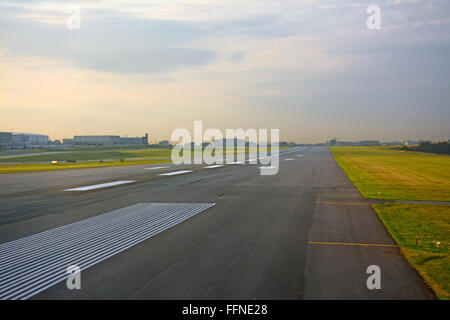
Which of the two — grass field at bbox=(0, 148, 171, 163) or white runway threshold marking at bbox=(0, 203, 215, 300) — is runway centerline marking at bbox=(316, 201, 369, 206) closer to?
white runway threshold marking at bbox=(0, 203, 215, 300)

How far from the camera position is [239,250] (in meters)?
9.25

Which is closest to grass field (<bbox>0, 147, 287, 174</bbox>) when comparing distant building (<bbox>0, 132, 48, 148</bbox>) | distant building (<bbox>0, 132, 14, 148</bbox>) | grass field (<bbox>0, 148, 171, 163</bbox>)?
grass field (<bbox>0, 148, 171, 163</bbox>)

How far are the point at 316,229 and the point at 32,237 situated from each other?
9.55 meters

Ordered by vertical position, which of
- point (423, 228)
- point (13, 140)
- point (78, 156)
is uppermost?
point (13, 140)

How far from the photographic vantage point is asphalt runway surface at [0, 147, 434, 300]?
6.65 m

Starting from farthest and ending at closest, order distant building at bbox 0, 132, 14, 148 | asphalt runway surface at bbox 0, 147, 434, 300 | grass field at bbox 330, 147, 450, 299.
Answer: distant building at bbox 0, 132, 14, 148 < grass field at bbox 330, 147, 450, 299 < asphalt runway surface at bbox 0, 147, 434, 300

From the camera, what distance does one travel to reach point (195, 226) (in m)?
12.0

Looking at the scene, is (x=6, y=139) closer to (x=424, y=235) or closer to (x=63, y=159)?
(x=63, y=159)

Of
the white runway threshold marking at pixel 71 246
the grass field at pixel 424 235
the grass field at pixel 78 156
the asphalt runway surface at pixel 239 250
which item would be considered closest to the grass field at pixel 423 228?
the grass field at pixel 424 235

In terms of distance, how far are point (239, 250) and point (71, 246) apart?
490 cm

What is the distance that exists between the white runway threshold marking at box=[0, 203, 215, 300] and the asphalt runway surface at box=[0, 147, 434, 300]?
0.21 m

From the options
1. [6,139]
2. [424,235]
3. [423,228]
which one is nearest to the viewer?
[424,235]

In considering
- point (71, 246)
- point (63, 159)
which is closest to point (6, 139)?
point (63, 159)

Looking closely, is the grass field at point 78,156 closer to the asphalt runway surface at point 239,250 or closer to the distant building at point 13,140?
the asphalt runway surface at point 239,250
